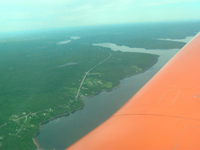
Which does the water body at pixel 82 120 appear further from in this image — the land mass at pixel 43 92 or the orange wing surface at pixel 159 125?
the orange wing surface at pixel 159 125

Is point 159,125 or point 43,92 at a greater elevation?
point 159,125

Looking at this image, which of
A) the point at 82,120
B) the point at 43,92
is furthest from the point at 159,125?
the point at 43,92

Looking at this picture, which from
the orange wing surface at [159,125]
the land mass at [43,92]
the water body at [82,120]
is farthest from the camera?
the land mass at [43,92]

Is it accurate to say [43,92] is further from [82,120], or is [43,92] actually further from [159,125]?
[159,125]

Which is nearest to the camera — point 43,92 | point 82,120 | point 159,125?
point 159,125

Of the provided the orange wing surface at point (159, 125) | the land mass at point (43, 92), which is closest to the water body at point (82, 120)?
the land mass at point (43, 92)

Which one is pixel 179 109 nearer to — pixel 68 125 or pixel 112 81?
pixel 68 125

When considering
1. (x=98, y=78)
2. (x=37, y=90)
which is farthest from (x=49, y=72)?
(x=98, y=78)

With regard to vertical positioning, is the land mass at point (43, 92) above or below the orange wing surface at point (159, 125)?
below

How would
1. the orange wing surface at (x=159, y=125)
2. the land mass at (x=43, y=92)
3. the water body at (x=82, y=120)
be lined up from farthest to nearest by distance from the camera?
1. the land mass at (x=43, y=92)
2. the water body at (x=82, y=120)
3. the orange wing surface at (x=159, y=125)
